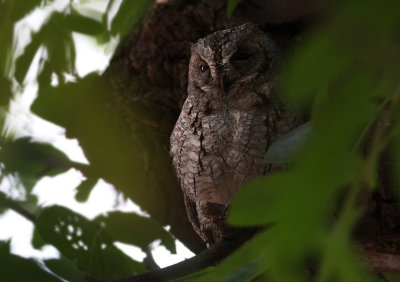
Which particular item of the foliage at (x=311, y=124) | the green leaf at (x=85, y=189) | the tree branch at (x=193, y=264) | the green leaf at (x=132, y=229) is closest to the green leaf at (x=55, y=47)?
the foliage at (x=311, y=124)

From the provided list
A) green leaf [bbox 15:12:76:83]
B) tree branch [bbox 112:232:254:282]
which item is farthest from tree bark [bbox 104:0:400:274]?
green leaf [bbox 15:12:76:83]

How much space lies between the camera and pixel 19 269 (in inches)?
28.0

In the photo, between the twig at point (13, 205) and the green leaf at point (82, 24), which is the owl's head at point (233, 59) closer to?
the twig at point (13, 205)

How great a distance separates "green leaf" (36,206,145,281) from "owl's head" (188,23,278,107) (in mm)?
694

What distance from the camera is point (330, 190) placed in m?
0.34

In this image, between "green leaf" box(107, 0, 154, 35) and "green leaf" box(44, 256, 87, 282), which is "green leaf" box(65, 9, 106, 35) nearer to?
"green leaf" box(107, 0, 154, 35)

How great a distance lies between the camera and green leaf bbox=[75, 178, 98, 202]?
132cm

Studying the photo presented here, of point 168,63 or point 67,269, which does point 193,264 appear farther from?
point 168,63

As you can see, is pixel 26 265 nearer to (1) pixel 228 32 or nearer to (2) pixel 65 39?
(2) pixel 65 39

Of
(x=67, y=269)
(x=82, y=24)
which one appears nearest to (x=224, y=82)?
(x=67, y=269)

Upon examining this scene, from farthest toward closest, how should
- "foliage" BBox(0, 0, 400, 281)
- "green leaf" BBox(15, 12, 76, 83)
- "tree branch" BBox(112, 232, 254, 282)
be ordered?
"tree branch" BBox(112, 232, 254, 282), "green leaf" BBox(15, 12, 76, 83), "foliage" BBox(0, 0, 400, 281)

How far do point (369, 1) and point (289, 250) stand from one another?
0.50ft

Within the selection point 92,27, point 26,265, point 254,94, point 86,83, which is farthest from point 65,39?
point 254,94

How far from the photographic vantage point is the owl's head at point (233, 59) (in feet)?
5.83
